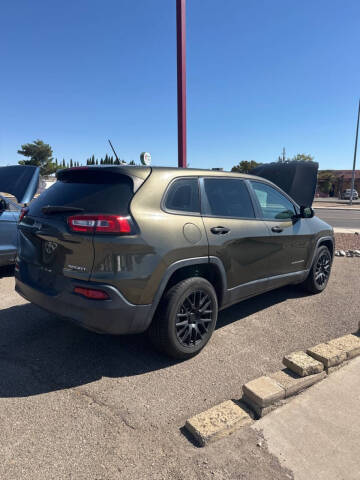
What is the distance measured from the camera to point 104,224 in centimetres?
252

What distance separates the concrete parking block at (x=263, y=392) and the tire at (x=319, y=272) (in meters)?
2.67

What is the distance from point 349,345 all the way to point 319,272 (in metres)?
2.04

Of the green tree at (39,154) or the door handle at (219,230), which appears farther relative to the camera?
the green tree at (39,154)

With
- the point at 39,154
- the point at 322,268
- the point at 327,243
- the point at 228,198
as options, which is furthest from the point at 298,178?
the point at 39,154

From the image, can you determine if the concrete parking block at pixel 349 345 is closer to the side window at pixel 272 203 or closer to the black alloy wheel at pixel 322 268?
the side window at pixel 272 203

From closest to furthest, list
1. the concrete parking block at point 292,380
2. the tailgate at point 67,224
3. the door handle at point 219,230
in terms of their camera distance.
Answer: the concrete parking block at point 292,380 < the tailgate at point 67,224 < the door handle at point 219,230

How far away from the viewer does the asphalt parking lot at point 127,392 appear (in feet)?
6.21

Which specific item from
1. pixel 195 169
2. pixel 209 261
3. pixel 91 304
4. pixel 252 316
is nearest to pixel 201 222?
pixel 209 261

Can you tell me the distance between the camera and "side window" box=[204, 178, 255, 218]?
10.9 ft

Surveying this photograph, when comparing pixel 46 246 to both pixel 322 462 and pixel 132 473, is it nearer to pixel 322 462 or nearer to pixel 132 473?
pixel 132 473

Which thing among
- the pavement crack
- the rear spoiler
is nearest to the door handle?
the pavement crack

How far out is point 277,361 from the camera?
120 inches

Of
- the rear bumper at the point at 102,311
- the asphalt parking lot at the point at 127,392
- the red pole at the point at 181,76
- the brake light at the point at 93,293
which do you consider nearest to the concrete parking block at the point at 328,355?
the asphalt parking lot at the point at 127,392

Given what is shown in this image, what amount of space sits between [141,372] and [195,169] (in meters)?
1.94
